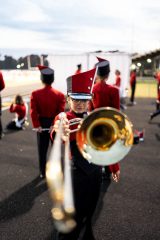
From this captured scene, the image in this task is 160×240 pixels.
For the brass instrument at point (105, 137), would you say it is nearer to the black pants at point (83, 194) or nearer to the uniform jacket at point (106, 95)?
the black pants at point (83, 194)

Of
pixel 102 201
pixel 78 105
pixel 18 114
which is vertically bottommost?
pixel 102 201

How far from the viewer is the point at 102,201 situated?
4242 millimetres

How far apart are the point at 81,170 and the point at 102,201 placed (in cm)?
166

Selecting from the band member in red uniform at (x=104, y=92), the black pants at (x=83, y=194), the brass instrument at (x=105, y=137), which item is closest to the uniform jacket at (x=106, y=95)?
the band member in red uniform at (x=104, y=92)

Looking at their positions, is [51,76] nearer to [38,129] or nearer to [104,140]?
[38,129]

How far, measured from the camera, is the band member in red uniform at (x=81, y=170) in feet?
9.21

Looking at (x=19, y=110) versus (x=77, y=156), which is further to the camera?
(x=19, y=110)

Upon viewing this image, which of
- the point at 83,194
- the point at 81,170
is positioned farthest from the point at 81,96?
the point at 83,194

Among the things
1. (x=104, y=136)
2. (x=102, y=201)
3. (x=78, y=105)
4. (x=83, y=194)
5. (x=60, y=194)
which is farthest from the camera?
(x=102, y=201)

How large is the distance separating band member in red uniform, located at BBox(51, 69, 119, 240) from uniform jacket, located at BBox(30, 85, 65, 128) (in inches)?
67.7

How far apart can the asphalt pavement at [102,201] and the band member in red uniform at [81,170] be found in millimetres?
742

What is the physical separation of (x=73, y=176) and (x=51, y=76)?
2411 mm

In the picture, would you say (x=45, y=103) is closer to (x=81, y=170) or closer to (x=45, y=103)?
(x=45, y=103)

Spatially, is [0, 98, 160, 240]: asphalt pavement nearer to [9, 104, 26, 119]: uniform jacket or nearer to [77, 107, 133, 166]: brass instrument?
[77, 107, 133, 166]: brass instrument
